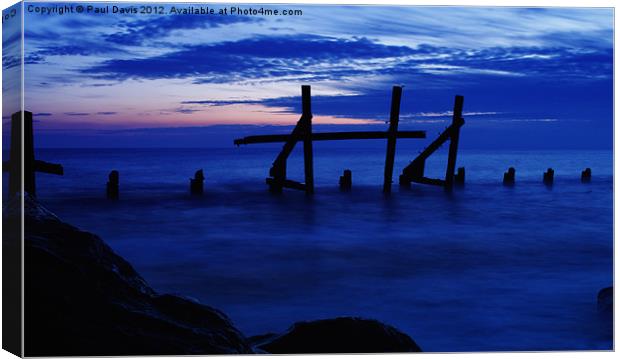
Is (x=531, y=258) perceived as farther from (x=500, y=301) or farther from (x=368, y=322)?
(x=368, y=322)

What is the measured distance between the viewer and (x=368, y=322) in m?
4.92

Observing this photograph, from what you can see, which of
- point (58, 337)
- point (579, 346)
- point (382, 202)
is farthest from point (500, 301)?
point (382, 202)

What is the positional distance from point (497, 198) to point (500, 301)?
8.69m

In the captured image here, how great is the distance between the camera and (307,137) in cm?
1270

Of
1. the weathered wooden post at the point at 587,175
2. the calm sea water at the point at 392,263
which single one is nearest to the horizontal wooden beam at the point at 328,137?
the calm sea water at the point at 392,263

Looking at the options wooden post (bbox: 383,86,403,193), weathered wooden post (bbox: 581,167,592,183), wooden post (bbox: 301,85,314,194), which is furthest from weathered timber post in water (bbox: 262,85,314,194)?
weathered wooden post (bbox: 581,167,592,183)

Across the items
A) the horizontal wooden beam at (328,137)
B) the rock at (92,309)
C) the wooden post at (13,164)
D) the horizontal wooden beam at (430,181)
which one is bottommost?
the rock at (92,309)

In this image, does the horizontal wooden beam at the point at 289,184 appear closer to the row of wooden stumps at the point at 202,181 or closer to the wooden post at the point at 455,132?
the row of wooden stumps at the point at 202,181

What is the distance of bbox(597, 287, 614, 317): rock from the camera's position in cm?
566

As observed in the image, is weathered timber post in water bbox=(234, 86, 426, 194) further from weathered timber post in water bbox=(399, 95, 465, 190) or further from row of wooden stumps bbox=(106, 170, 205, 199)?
row of wooden stumps bbox=(106, 170, 205, 199)

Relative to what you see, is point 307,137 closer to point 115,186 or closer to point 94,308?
point 115,186

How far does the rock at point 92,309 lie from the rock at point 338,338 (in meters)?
0.45

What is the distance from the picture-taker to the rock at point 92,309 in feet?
14.4

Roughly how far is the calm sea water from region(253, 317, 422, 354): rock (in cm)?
61
